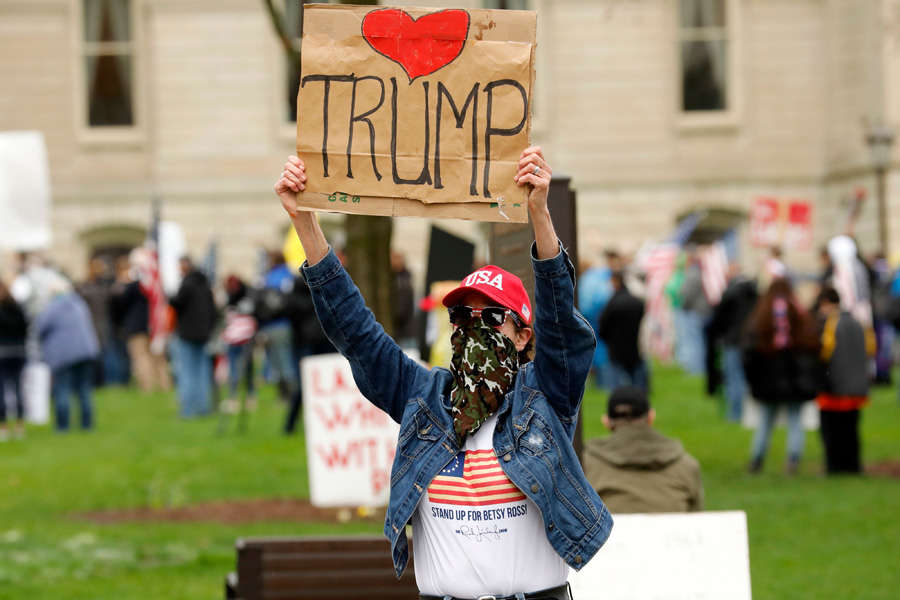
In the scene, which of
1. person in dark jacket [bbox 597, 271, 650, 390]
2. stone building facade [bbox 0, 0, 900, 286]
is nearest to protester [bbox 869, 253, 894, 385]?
person in dark jacket [bbox 597, 271, 650, 390]

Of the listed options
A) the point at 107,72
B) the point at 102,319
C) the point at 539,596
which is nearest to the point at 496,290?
the point at 539,596

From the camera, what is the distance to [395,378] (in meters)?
4.45

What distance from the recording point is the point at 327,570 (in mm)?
6922

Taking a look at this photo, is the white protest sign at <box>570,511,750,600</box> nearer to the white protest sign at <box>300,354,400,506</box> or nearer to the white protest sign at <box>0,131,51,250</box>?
the white protest sign at <box>300,354,400,506</box>

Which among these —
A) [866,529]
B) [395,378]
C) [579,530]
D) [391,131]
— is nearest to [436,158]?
[391,131]

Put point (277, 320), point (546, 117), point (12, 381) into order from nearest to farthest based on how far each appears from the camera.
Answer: point (12, 381)
point (277, 320)
point (546, 117)

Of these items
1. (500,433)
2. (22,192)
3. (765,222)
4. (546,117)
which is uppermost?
(546,117)

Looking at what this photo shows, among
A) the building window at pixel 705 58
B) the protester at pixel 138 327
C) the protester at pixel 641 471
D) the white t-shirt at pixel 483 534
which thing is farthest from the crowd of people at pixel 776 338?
the building window at pixel 705 58

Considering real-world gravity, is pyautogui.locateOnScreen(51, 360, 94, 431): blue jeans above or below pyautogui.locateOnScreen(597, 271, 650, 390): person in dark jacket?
below

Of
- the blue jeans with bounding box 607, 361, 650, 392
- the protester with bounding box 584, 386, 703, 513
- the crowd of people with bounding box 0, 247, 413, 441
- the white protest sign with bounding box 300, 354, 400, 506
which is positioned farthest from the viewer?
the crowd of people with bounding box 0, 247, 413, 441

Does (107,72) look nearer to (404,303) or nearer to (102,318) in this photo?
(102,318)

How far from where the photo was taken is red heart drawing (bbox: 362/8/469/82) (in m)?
4.59

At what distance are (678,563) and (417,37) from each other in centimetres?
222

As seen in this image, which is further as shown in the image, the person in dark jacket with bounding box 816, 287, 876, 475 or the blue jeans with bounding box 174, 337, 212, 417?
the blue jeans with bounding box 174, 337, 212, 417
